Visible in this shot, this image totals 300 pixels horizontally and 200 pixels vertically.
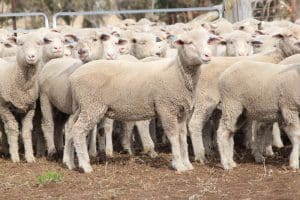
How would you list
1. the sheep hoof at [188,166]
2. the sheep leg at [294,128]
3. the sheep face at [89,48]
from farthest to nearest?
the sheep face at [89,48] → the sheep hoof at [188,166] → the sheep leg at [294,128]

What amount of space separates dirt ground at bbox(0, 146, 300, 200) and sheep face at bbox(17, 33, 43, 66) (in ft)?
4.47

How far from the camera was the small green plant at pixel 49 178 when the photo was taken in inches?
336

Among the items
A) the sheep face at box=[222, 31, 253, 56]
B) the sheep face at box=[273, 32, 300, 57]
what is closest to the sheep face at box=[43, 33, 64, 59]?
the sheep face at box=[222, 31, 253, 56]

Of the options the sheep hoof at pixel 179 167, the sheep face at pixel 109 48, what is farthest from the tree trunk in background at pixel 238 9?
the sheep hoof at pixel 179 167

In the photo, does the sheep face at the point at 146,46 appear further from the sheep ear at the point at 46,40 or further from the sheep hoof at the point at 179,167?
the sheep hoof at the point at 179,167

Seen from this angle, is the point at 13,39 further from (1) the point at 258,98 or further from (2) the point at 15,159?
(1) the point at 258,98

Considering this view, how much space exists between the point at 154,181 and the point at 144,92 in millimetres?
1206

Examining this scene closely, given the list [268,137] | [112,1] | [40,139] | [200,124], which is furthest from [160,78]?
[112,1]

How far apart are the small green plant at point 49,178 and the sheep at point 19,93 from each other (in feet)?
5.41

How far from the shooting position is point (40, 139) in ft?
36.0

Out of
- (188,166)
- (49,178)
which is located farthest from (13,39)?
(188,166)

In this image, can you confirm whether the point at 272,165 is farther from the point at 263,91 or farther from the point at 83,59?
the point at 83,59

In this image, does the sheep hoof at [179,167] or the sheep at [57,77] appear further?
the sheep at [57,77]

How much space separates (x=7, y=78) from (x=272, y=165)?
12.2 ft
